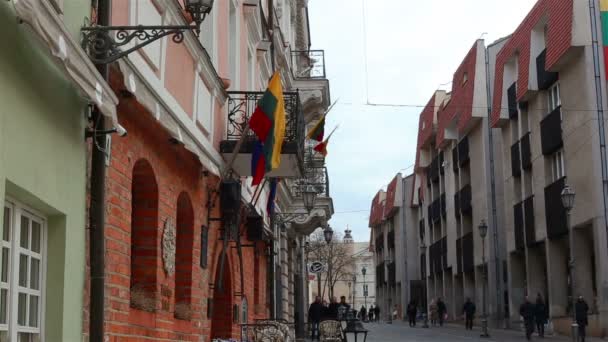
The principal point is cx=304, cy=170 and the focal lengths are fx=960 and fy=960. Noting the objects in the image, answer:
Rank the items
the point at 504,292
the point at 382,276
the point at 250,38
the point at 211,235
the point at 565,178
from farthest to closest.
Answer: the point at 382,276 < the point at 504,292 < the point at 565,178 < the point at 250,38 < the point at 211,235

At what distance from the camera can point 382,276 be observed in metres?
94.8

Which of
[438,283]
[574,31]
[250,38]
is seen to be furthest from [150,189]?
[438,283]

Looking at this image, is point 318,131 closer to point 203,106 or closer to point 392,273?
point 203,106

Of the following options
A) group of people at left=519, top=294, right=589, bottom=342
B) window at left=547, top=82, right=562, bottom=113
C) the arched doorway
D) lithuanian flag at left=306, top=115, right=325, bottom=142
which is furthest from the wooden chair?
window at left=547, top=82, right=562, bottom=113

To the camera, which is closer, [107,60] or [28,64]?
[28,64]

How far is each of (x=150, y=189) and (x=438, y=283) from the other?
55.4 m

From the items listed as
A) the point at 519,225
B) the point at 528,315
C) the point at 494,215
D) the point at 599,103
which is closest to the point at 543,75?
the point at 599,103

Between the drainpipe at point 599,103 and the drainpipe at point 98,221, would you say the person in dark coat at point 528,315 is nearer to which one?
the drainpipe at point 599,103

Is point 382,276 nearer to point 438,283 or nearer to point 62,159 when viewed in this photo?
point 438,283

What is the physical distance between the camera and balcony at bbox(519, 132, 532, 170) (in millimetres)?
39469

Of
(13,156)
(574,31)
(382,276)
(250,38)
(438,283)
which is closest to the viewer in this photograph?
(13,156)

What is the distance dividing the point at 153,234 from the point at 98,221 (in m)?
2.50

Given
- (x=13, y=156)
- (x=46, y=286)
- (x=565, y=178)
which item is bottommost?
(x=46, y=286)

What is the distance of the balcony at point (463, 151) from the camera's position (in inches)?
2057
